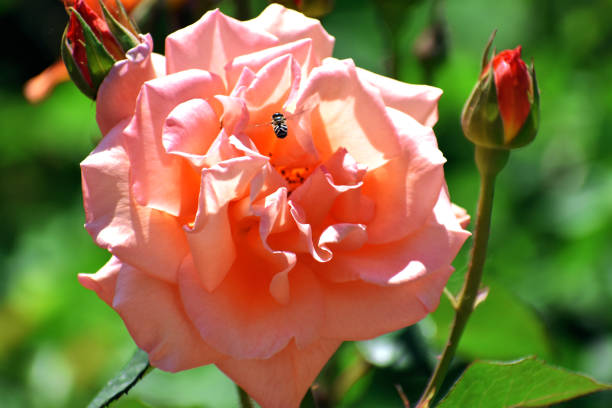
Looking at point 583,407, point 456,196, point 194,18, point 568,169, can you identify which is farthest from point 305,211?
point 568,169

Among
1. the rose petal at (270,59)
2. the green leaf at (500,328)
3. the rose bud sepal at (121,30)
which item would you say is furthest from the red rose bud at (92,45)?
the green leaf at (500,328)

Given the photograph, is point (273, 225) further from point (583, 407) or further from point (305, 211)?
point (583, 407)

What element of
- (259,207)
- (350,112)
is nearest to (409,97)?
(350,112)

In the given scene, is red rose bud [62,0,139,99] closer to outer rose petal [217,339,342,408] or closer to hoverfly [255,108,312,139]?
hoverfly [255,108,312,139]

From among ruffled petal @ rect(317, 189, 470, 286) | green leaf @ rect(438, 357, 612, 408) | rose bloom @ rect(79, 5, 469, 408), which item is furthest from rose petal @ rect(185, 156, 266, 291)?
green leaf @ rect(438, 357, 612, 408)

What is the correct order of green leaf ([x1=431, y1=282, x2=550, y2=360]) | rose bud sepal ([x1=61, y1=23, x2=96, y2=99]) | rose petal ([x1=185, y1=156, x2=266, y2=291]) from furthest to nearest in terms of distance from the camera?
green leaf ([x1=431, y1=282, x2=550, y2=360]) < rose bud sepal ([x1=61, y1=23, x2=96, y2=99]) < rose petal ([x1=185, y1=156, x2=266, y2=291])

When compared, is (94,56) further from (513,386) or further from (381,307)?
(513,386)
